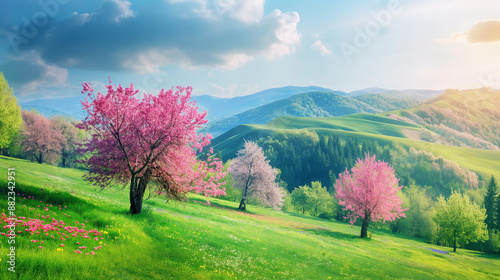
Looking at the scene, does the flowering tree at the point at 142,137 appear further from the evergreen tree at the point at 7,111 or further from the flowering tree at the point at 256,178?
the flowering tree at the point at 256,178

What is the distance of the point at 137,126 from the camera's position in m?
18.2

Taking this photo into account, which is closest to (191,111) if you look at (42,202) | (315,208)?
(42,202)

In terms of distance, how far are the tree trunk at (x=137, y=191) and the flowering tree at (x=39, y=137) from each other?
282 ft

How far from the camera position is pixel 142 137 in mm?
18047

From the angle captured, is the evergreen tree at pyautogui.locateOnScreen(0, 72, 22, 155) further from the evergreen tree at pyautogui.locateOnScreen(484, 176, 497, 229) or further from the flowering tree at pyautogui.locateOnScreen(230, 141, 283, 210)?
the evergreen tree at pyautogui.locateOnScreen(484, 176, 497, 229)

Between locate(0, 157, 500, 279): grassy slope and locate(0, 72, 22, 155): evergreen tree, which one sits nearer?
locate(0, 157, 500, 279): grassy slope

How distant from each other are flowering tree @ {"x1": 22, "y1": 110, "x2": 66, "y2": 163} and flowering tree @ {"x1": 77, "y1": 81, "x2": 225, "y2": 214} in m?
84.6

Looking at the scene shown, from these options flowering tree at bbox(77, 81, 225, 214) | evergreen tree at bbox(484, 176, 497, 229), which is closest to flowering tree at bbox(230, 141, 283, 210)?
flowering tree at bbox(77, 81, 225, 214)

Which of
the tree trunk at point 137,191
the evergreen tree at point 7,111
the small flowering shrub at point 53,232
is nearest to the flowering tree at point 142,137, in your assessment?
the tree trunk at point 137,191

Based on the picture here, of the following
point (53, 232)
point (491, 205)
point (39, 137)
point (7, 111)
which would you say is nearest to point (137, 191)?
point (53, 232)

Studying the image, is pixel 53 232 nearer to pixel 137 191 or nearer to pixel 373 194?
pixel 137 191

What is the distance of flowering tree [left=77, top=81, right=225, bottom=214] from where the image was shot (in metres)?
17.3

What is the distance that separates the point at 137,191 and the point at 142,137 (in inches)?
175

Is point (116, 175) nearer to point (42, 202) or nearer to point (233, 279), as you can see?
point (42, 202)
